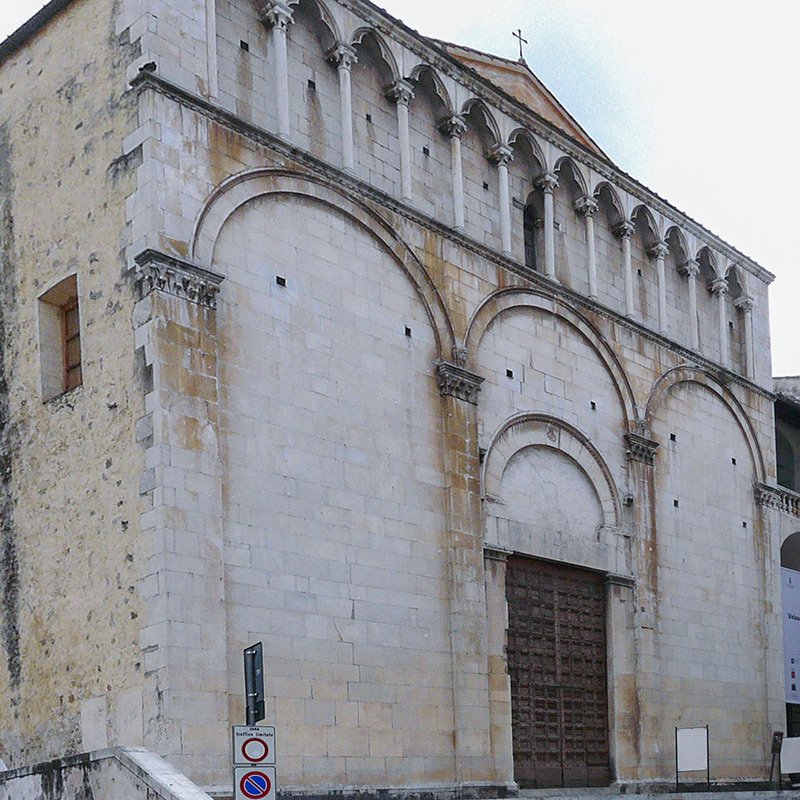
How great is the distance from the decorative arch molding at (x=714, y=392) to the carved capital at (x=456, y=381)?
16.7 feet

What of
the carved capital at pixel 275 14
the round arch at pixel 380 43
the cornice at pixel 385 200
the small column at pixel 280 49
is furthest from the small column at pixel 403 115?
the carved capital at pixel 275 14

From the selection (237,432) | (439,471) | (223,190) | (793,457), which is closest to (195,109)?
(223,190)

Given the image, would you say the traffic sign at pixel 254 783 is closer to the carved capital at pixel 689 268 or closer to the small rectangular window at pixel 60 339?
the small rectangular window at pixel 60 339

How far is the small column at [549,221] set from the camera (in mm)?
23047

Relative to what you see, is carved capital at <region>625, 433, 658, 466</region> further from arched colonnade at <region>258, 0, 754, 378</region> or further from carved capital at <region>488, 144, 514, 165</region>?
carved capital at <region>488, 144, 514, 165</region>

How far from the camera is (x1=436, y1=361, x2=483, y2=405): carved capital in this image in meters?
20.0

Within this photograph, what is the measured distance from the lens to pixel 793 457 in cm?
3081

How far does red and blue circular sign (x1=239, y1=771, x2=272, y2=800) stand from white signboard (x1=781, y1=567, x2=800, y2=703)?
17070 millimetres

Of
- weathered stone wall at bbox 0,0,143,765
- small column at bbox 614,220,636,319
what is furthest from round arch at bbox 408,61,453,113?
weathered stone wall at bbox 0,0,143,765

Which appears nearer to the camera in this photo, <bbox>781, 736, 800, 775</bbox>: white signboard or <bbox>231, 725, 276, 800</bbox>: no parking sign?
<bbox>231, 725, 276, 800</bbox>: no parking sign

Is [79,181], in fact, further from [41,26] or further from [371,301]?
[371,301]

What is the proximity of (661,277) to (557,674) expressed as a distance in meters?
7.88

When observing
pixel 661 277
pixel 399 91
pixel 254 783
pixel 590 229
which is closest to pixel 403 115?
pixel 399 91

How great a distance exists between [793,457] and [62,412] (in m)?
18.2
